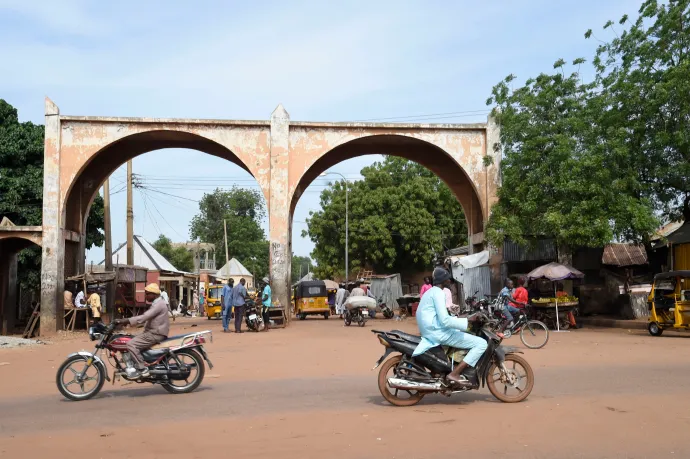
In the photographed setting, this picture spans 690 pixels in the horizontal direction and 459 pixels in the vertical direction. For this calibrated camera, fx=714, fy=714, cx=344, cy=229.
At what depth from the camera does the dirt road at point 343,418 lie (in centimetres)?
597

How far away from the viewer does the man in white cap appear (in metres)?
9.10

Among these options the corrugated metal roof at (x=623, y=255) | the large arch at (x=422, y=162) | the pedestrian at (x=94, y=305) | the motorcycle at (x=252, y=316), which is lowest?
the motorcycle at (x=252, y=316)

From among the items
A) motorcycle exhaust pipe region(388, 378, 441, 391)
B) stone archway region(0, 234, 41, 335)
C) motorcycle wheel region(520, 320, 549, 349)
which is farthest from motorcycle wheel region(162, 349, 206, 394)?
stone archway region(0, 234, 41, 335)

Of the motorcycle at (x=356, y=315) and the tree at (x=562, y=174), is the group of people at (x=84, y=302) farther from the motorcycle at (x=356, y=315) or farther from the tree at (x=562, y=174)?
the tree at (x=562, y=174)

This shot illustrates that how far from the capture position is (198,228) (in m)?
81.4

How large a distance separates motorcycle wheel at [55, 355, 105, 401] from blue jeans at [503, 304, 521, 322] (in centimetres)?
1008

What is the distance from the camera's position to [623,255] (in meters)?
31.8

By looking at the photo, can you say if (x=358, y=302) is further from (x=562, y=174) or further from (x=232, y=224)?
(x=232, y=224)

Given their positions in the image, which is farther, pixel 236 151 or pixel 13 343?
pixel 236 151

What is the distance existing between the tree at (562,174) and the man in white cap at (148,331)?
14537mm

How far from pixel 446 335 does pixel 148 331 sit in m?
3.94

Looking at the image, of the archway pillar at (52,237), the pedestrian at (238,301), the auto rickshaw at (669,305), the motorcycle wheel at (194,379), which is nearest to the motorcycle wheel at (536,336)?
the auto rickshaw at (669,305)

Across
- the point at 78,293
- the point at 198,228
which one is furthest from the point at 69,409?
the point at 198,228

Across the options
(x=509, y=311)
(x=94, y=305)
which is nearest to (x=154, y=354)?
(x=509, y=311)
